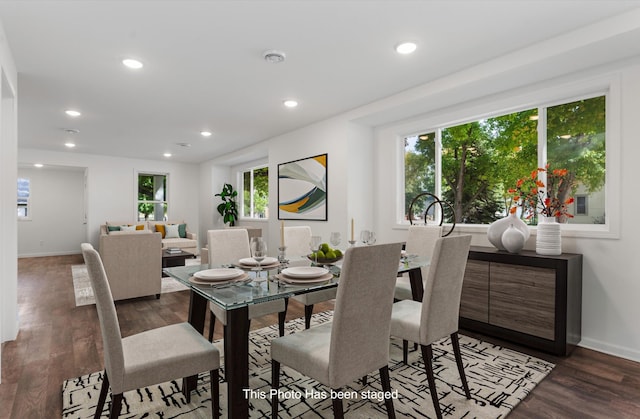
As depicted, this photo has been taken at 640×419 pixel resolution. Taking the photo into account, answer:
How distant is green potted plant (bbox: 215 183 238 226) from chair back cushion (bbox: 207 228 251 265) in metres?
5.08

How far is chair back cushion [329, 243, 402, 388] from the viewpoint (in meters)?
1.44

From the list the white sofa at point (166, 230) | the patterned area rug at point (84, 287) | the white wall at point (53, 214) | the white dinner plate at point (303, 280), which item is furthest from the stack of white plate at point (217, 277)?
the white wall at point (53, 214)

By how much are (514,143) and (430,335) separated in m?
2.42

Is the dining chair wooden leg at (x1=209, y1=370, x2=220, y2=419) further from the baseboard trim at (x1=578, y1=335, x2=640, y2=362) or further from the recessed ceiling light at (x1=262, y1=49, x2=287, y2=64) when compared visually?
the baseboard trim at (x1=578, y1=335, x2=640, y2=362)

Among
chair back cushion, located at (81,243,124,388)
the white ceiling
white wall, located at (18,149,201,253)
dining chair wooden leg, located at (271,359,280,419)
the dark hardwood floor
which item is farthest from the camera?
white wall, located at (18,149,201,253)

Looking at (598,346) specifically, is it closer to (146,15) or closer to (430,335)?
(430,335)

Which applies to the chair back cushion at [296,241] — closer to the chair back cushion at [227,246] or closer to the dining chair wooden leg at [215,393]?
the chair back cushion at [227,246]

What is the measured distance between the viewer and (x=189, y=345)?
5.47 feet

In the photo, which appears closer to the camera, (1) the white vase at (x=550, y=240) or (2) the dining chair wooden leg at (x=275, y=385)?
(2) the dining chair wooden leg at (x=275, y=385)

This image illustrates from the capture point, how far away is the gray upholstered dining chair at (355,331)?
1449 mm

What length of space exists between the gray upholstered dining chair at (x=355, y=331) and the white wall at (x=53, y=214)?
8.80 m

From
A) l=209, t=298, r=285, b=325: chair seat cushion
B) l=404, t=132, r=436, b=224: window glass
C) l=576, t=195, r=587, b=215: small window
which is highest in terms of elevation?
l=404, t=132, r=436, b=224: window glass

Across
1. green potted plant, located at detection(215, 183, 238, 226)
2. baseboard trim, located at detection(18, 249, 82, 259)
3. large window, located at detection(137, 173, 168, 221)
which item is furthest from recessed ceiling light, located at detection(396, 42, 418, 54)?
baseboard trim, located at detection(18, 249, 82, 259)

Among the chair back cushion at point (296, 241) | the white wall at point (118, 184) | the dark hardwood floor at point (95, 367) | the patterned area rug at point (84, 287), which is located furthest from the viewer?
the white wall at point (118, 184)
